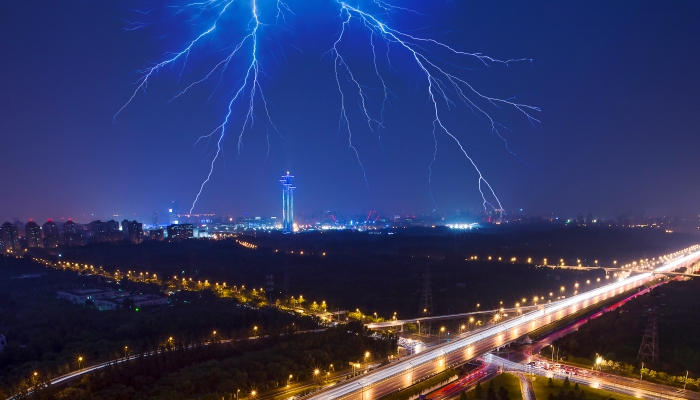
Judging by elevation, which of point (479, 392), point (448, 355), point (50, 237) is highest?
point (50, 237)

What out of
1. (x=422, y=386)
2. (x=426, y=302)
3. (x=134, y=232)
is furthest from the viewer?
(x=134, y=232)

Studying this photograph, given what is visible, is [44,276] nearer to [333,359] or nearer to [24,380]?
[24,380]

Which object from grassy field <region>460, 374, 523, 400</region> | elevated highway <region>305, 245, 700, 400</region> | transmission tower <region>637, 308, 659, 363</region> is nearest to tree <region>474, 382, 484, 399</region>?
grassy field <region>460, 374, 523, 400</region>

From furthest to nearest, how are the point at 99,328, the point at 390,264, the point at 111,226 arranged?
1. the point at 111,226
2. the point at 390,264
3. the point at 99,328

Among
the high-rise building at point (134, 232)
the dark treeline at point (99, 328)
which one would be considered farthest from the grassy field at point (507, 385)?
the high-rise building at point (134, 232)

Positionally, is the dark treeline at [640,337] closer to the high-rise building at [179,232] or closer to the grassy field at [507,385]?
the grassy field at [507,385]

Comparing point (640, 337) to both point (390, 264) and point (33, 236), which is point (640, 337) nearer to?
point (390, 264)

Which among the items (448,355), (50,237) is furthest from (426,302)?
(50,237)
